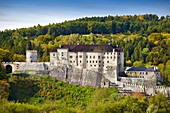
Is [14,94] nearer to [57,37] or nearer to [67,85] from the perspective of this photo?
[67,85]

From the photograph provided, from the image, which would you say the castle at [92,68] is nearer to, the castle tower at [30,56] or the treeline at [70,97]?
the treeline at [70,97]

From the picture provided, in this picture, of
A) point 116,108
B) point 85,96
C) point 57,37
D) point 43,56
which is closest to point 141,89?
point 85,96

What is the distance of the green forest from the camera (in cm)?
4584

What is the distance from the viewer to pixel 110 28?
346ft

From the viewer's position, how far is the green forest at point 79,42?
1805 inches

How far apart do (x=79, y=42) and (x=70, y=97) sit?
3176 cm

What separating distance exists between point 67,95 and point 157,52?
29.4 meters

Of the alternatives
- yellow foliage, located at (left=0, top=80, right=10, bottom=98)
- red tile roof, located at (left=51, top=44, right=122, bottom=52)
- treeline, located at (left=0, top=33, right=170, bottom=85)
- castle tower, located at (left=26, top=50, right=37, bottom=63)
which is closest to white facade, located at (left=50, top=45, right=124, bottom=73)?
red tile roof, located at (left=51, top=44, right=122, bottom=52)

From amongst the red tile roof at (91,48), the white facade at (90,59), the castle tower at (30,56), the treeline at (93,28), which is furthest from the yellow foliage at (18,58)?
the treeline at (93,28)

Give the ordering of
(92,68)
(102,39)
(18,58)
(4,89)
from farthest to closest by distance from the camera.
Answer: (102,39), (18,58), (92,68), (4,89)

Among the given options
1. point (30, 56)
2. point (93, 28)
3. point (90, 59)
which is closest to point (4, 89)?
point (30, 56)

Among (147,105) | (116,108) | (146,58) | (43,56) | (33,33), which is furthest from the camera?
(33,33)

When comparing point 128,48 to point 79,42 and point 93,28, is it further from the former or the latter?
point 93,28

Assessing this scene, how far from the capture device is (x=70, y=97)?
181 feet
